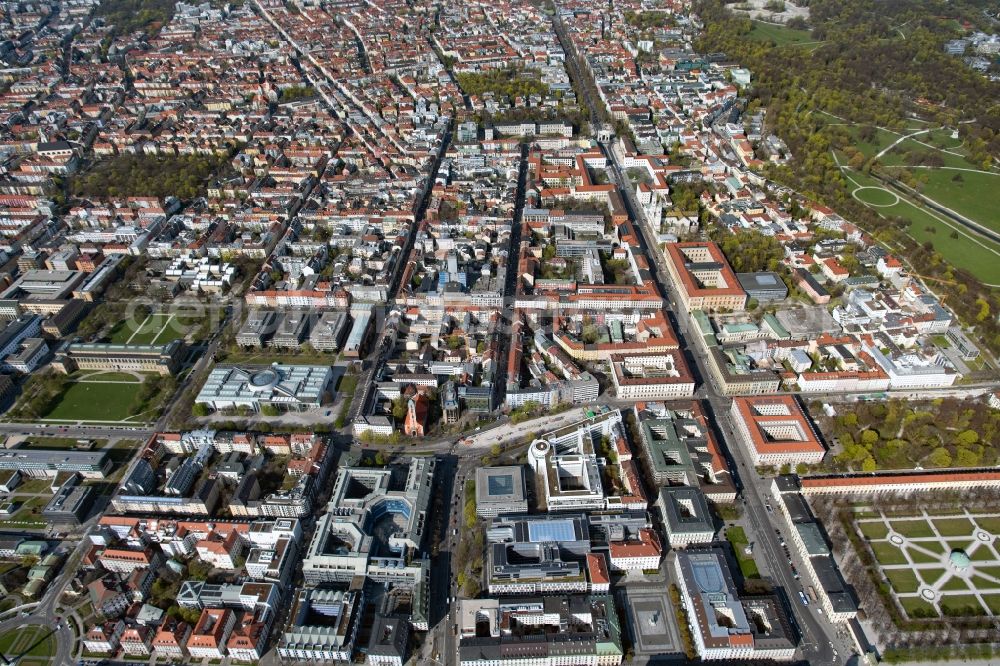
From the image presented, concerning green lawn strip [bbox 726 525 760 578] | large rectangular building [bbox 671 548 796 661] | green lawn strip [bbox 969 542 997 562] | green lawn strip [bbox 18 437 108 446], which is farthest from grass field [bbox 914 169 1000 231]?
green lawn strip [bbox 18 437 108 446]

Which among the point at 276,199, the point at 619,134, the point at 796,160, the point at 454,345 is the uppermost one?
the point at 619,134

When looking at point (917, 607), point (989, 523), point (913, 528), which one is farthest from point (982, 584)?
point (989, 523)

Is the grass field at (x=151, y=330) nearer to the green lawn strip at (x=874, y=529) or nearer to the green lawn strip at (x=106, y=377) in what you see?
the green lawn strip at (x=106, y=377)

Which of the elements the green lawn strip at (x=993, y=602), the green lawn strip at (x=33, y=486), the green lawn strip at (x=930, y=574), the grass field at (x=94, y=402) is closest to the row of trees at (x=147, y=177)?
the grass field at (x=94, y=402)

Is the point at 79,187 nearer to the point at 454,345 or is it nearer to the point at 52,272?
the point at 52,272

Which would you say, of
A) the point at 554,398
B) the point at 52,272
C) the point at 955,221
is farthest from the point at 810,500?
the point at 52,272

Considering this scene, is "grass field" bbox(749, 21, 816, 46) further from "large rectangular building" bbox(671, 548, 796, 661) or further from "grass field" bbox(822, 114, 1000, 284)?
"large rectangular building" bbox(671, 548, 796, 661)
